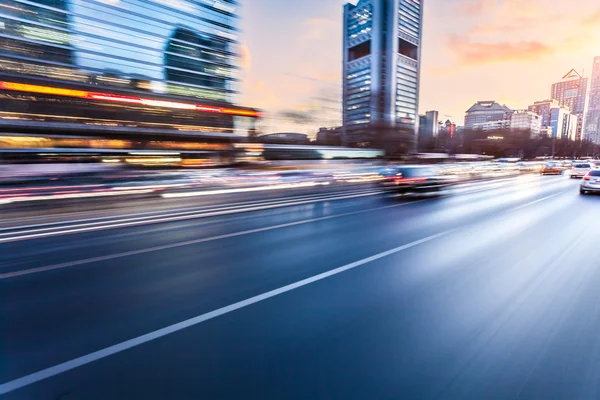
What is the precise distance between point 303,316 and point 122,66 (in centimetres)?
8969

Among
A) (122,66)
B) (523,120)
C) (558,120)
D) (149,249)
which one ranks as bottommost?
(149,249)

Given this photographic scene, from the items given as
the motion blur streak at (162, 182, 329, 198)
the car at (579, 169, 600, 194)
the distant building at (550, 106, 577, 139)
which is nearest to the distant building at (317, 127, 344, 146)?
the motion blur streak at (162, 182, 329, 198)

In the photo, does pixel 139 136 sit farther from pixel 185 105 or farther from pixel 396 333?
pixel 396 333

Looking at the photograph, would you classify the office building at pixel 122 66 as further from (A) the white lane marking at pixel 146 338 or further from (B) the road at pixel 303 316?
(A) the white lane marking at pixel 146 338

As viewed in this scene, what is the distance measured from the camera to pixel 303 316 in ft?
12.4

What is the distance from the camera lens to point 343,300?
4211 millimetres

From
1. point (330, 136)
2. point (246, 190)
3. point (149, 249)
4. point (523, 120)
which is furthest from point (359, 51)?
point (149, 249)

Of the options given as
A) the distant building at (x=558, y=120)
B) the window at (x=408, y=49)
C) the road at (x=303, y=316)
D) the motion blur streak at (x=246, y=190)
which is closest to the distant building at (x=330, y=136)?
the motion blur streak at (x=246, y=190)

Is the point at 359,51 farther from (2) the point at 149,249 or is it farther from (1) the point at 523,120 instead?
(2) the point at 149,249

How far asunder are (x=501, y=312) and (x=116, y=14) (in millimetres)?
96807

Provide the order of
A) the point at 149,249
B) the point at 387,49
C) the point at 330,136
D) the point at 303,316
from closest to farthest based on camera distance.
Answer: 1. the point at 303,316
2. the point at 149,249
3. the point at 330,136
4. the point at 387,49

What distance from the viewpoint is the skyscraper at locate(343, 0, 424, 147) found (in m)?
135

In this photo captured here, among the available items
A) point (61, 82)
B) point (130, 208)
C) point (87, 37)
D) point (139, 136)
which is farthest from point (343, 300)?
point (87, 37)

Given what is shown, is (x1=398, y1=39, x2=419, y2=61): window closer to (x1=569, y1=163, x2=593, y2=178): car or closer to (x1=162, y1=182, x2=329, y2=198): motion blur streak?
(x1=569, y1=163, x2=593, y2=178): car
